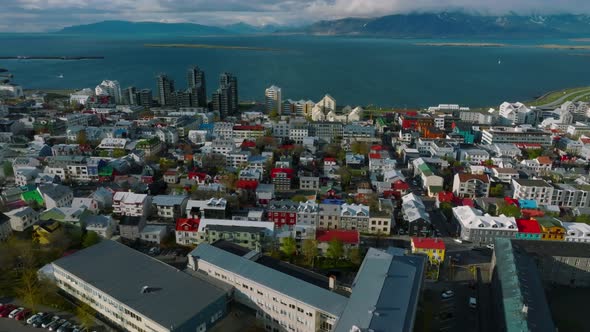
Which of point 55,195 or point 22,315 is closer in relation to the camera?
point 22,315

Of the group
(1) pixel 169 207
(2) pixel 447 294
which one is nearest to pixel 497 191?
(2) pixel 447 294

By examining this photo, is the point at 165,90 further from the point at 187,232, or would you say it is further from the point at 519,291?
the point at 519,291

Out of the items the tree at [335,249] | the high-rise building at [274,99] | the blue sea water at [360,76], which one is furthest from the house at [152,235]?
the blue sea water at [360,76]

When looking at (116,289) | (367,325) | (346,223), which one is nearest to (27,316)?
(116,289)

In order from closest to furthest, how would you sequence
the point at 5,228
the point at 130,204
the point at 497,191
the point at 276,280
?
the point at 276,280, the point at 5,228, the point at 130,204, the point at 497,191

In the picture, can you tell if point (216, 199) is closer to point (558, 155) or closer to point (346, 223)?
point (346, 223)

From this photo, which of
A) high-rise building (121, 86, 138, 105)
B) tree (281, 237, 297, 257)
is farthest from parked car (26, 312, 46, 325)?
high-rise building (121, 86, 138, 105)

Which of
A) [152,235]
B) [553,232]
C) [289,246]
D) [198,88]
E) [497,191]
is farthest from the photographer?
[198,88]
